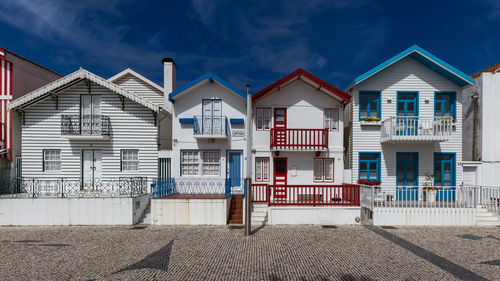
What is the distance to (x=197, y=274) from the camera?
700 cm

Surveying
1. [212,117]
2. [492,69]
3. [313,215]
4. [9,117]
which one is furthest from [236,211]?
[492,69]

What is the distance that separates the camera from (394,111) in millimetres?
15742

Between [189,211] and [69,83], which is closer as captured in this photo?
[189,211]

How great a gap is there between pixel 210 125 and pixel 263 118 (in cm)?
319

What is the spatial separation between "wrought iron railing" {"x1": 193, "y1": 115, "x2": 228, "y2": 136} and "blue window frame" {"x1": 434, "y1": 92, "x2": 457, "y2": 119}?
12631 mm

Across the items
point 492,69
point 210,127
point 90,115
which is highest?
point 492,69

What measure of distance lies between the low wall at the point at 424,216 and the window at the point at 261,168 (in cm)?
617

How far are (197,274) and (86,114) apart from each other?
42.2 ft

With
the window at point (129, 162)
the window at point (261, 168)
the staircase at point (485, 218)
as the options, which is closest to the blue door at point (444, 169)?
the staircase at point (485, 218)

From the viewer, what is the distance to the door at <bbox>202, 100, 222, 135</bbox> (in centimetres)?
1529

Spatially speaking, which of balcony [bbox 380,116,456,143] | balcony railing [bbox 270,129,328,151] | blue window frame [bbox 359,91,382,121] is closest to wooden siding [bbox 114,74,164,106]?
balcony railing [bbox 270,129,328,151]

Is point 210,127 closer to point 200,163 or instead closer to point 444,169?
point 200,163

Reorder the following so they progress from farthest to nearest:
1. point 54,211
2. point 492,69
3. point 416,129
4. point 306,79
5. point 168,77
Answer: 1. point 492,69
2. point 168,77
3. point 306,79
4. point 416,129
5. point 54,211

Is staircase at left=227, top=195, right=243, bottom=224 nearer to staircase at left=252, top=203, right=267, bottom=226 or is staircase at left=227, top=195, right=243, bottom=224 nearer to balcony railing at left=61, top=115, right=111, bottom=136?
staircase at left=252, top=203, right=267, bottom=226
